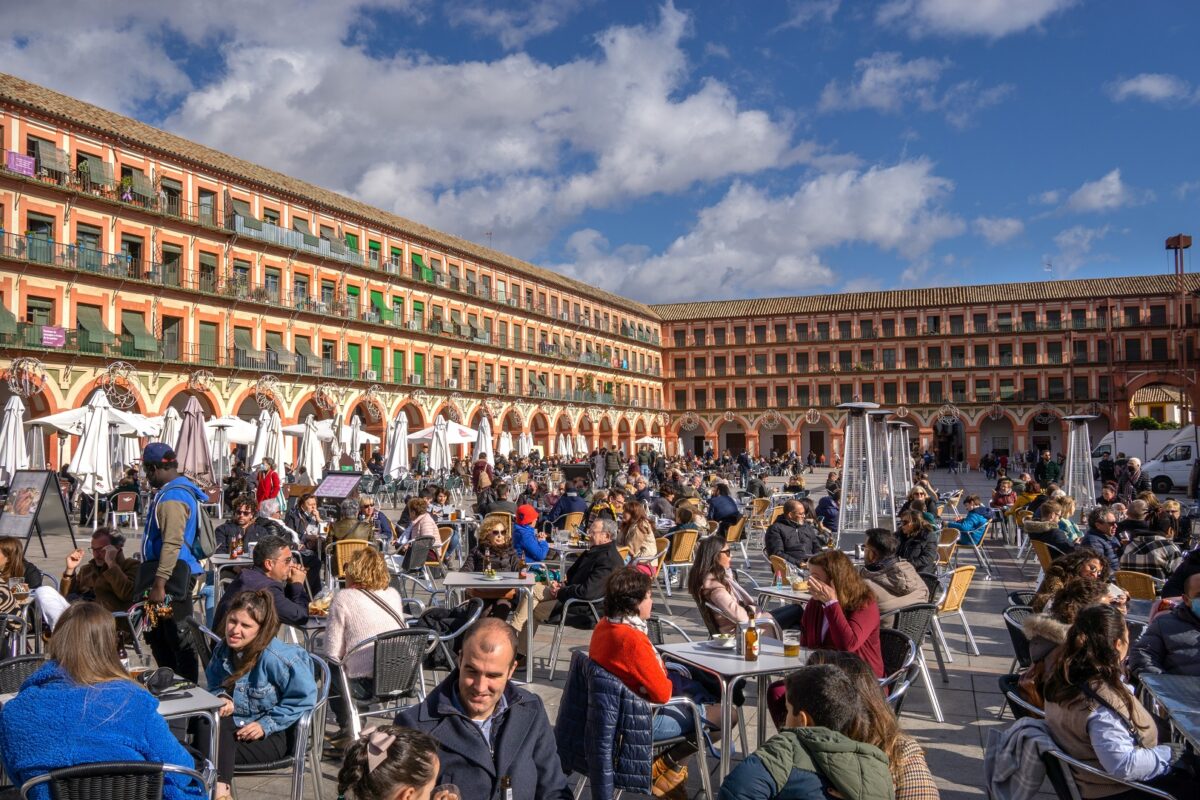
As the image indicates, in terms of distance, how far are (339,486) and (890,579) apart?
914cm

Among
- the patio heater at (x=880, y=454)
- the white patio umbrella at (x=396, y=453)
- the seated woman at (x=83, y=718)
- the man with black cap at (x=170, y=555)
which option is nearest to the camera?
the seated woman at (x=83, y=718)

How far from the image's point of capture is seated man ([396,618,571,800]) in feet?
9.27

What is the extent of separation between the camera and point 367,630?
190 inches

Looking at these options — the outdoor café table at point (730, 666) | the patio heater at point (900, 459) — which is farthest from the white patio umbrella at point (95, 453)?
the patio heater at point (900, 459)

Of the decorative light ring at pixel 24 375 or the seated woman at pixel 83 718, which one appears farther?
the decorative light ring at pixel 24 375

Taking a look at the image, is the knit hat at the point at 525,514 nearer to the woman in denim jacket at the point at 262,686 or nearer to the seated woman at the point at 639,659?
the seated woman at the point at 639,659

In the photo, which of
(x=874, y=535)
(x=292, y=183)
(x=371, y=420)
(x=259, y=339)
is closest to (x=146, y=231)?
(x=259, y=339)

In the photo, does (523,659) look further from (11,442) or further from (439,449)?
(439,449)

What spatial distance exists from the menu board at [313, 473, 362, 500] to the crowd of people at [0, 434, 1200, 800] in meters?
4.14

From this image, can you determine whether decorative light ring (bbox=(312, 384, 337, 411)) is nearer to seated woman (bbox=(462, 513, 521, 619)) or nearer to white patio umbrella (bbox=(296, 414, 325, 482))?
white patio umbrella (bbox=(296, 414, 325, 482))

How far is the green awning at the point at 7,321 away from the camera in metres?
23.0

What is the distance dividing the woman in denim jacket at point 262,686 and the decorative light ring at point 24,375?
62.1 ft

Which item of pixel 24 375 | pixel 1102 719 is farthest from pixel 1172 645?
pixel 24 375

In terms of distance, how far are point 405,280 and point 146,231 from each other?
39.1 feet
